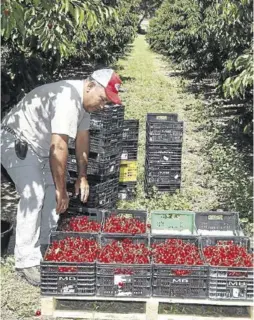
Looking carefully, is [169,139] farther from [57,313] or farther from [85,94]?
[57,313]

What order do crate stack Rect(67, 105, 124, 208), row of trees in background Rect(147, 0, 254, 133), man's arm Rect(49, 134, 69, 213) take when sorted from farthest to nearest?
crate stack Rect(67, 105, 124, 208), row of trees in background Rect(147, 0, 254, 133), man's arm Rect(49, 134, 69, 213)

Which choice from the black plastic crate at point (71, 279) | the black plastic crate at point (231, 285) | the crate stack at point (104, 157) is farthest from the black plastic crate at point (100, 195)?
the black plastic crate at point (231, 285)

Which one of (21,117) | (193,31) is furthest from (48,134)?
(193,31)

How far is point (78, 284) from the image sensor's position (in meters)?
4.14

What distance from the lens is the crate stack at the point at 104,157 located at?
20.2ft

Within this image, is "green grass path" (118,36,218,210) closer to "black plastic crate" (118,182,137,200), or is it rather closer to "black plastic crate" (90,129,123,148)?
"black plastic crate" (118,182,137,200)

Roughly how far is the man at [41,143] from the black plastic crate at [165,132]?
2094 millimetres

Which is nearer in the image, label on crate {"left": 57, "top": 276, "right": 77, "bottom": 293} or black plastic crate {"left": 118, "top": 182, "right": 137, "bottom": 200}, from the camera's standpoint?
label on crate {"left": 57, "top": 276, "right": 77, "bottom": 293}

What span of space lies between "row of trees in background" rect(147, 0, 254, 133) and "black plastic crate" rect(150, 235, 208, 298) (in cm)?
143

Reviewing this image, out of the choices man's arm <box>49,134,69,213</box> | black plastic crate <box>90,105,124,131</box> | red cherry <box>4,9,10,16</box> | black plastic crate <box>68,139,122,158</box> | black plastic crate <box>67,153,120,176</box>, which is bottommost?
→ man's arm <box>49,134,69,213</box>

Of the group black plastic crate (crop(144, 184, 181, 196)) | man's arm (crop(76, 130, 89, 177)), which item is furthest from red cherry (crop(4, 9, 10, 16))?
black plastic crate (crop(144, 184, 181, 196))

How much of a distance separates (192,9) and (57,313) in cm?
1362

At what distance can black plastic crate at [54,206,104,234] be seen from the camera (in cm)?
495

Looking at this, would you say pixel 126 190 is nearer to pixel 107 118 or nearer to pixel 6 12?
pixel 107 118
